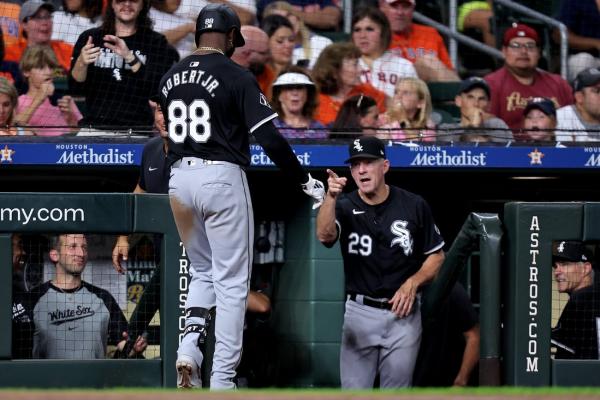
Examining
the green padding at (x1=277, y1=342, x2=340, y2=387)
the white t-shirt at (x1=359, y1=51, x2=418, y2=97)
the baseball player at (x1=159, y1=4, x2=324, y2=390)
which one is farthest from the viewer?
the white t-shirt at (x1=359, y1=51, x2=418, y2=97)

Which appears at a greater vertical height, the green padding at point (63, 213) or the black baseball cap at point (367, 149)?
the black baseball cap at point (367, 149)

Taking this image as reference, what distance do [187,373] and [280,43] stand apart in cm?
417

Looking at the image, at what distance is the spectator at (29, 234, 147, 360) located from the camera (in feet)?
17.7

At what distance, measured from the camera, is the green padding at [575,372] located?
5324mm

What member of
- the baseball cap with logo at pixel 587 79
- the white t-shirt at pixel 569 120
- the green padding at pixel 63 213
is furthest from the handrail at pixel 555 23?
the green padding at pixel 63 213

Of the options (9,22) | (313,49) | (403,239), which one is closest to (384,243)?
(403,239)

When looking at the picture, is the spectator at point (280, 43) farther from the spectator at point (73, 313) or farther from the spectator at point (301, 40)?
the spectator at point (73, 313)

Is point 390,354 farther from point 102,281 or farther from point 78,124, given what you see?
point 78,124

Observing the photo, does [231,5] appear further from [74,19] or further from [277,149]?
[277,149]

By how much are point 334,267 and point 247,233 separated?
215cm

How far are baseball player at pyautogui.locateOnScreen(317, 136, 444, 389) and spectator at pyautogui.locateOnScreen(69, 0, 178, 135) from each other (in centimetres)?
253

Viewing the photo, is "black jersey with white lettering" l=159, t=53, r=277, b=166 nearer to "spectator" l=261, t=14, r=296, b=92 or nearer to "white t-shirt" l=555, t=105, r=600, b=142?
"spectator" l=261, t=14, r=296, b=92

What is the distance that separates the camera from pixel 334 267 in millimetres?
7211

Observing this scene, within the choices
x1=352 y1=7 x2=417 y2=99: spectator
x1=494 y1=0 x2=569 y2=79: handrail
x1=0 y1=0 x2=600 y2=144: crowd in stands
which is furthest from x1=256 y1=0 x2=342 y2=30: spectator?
x1=494 y1=0 x2=569 y2=79: handrail
